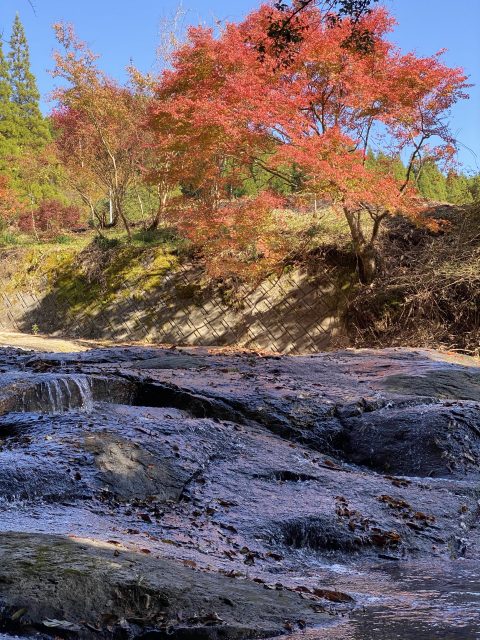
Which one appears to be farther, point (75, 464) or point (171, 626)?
point (75, 464)

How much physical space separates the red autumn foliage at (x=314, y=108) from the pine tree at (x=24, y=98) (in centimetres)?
1962

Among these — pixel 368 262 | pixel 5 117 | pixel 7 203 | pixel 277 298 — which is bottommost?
pixel 277 298

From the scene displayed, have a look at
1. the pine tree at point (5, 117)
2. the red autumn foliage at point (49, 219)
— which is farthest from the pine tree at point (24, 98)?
the red autumn foliage at point (49, 219)

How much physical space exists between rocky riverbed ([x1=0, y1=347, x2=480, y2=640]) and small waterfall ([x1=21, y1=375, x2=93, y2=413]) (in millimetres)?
12

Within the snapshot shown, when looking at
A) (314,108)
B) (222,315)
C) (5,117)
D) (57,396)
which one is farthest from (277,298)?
(5,117)

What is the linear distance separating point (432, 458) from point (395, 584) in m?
2.43

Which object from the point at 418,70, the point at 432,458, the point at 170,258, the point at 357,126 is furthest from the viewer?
the point at 170,258

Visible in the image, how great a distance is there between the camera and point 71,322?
50.3 feet

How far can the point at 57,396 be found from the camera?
18.8 feet

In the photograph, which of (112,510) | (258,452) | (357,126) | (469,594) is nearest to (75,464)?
(112,510)

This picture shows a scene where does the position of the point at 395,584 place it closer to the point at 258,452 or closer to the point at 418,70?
the point at 258,452

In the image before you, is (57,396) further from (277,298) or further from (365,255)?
(365,255)

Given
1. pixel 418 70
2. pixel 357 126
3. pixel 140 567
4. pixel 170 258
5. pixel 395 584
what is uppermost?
pixel 418 70

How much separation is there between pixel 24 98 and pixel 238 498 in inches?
1254
